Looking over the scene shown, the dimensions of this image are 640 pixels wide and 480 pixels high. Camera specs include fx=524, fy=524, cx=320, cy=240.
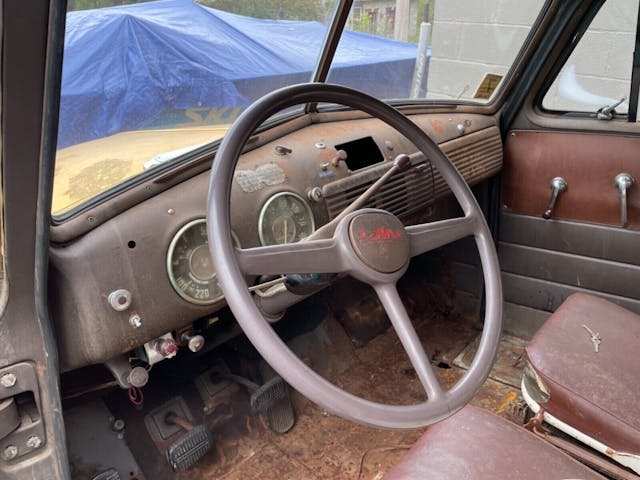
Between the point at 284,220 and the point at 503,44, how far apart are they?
1314 millimetres

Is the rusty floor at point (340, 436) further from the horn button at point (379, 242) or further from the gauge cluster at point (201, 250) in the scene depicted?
the horn button at point (379, 242)

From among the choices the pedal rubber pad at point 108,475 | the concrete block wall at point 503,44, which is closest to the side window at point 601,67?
the concrete block wall at point 503,44

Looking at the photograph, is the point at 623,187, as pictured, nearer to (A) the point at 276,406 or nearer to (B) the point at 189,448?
(A) the point at 276,406

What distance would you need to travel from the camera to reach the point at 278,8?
148 centimetres

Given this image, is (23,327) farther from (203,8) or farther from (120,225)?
(203,8)

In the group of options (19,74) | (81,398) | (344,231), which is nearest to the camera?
(19,74)

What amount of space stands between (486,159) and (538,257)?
1.72 feet

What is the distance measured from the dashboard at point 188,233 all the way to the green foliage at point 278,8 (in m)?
0.34

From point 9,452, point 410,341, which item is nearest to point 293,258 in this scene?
point 410,341

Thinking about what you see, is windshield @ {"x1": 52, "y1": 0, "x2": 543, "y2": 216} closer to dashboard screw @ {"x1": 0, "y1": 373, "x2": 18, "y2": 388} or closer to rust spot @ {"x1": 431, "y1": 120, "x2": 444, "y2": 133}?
rust spot @ {"x1": 431, "y1": 120, "x2": 444, "y2": 133}

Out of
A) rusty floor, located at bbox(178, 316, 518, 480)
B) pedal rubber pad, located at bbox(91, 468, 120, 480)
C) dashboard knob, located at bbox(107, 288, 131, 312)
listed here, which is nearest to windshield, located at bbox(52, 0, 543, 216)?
dashboard knob, located at bbox(107, 288, 131, 312)

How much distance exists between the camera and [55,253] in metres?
1.11

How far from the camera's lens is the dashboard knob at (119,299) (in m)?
1.17

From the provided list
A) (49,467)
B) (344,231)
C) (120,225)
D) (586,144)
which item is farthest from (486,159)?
(49,467)
